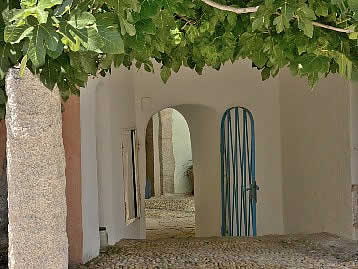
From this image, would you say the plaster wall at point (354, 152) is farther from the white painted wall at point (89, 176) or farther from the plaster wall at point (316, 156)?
the white painted wall at point (89, 176)

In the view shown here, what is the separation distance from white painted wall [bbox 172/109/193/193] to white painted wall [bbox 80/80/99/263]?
43.9ft

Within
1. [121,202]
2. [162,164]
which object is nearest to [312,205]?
[121,202]

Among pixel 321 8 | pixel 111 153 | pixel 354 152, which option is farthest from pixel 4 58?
pixel 354 152

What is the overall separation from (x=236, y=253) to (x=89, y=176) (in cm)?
158

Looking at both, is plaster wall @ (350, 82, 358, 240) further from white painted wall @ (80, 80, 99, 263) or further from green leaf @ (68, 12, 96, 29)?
green leaf @ (68, 12, 96, 29)

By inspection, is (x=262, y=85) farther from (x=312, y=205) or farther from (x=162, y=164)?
(x=162, y=164)

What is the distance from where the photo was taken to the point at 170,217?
50.1 feet

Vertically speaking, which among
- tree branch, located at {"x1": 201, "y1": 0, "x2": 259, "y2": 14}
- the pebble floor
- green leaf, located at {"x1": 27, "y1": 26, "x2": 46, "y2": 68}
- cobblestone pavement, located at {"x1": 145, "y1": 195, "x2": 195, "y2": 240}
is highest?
tree branch, located at {"x1": 201, "y1": 0, "x2": 259, "y2": 14}

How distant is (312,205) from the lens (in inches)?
354

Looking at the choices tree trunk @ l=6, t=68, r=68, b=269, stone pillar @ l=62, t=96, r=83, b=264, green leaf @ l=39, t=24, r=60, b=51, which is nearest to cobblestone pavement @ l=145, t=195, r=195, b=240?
stone pillar @ l=62, t=96, r=83, b=264

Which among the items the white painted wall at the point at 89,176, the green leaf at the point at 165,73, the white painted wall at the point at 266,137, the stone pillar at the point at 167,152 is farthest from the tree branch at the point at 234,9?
the stone pillar at the point at 167,152

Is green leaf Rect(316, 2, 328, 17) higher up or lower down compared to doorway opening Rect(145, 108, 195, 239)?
higher up

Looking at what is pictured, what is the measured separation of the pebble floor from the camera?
595cm

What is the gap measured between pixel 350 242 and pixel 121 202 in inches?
104
